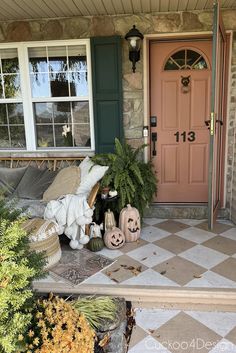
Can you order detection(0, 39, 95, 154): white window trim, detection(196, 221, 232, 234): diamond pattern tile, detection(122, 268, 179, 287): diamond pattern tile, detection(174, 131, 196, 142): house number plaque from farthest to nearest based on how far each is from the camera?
detection(174, 131, 196, 142): house number plaque, detection(0, 39, 95, 154): white window trim, detection(196, 221, 232, 234): diamond pattern tile, detection(122, 268, 179, 287): diamond pattern tile

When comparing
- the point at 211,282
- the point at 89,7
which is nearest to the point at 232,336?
the point at 211,282

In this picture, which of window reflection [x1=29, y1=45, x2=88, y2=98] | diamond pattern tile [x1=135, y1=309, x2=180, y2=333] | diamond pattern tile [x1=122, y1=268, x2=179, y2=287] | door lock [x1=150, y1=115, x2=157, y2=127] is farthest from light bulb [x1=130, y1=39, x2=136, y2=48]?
diamond pattern tile [x1=135, y1=309, x2=180, y2=333]

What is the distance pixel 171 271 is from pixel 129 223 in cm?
75

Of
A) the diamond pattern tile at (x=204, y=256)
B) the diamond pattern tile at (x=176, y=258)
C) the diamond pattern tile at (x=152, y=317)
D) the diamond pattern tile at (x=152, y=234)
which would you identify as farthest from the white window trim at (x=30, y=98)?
the diamond pattern tile at (x=152, y=317)

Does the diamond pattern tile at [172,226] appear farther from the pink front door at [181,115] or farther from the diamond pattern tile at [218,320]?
the diamond pattern tile at [218,320]

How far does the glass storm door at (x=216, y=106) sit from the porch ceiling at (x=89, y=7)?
476 mm

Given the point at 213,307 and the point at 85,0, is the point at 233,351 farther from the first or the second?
the point at 85,0

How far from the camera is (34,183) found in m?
3.40

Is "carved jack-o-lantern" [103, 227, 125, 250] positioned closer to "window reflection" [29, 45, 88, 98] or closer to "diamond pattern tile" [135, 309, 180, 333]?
"diamond pattern tile" [135, 309, 180, 333]

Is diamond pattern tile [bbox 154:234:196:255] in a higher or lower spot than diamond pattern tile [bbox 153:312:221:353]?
higher

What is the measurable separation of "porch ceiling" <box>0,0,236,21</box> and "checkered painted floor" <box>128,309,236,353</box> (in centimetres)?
298

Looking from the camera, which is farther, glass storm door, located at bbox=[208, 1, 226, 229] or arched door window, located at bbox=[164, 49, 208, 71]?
arched door window, located at bbox=[164, 49, 208, 71]

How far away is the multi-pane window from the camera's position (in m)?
3.70

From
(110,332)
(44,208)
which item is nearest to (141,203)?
(44,208)
